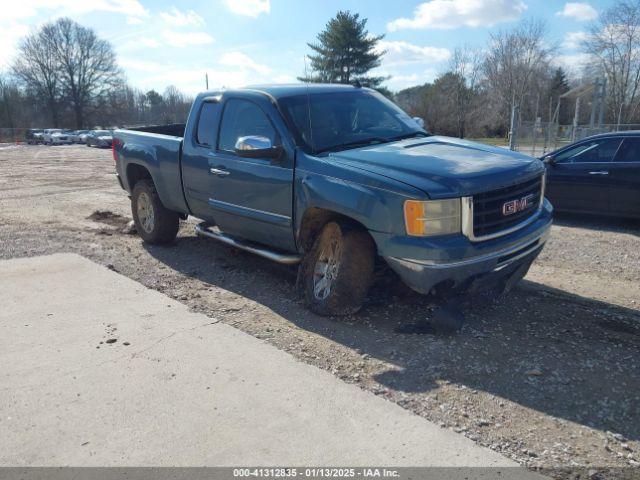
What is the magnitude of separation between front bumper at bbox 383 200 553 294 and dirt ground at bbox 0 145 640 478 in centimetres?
47

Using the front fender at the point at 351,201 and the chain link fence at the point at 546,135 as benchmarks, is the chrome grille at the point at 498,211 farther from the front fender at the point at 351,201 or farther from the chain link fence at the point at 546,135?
the chain link fence at the point at 546,135

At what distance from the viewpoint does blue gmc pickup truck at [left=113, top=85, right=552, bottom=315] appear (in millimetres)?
3879

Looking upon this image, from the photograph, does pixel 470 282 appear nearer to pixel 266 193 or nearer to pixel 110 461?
pixel 266 193

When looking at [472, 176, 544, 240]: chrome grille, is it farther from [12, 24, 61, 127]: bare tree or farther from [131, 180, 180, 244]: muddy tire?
[12, 24, 61, 127]: bare tree

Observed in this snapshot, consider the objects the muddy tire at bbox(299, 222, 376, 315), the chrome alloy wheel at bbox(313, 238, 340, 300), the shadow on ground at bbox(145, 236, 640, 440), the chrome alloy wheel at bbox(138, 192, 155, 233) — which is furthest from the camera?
the chrome alloy wheel at bbox(138, 192, 155, 233)

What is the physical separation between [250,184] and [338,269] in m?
1.34

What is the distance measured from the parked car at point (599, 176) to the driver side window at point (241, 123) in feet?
19.2

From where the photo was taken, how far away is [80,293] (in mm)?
5355

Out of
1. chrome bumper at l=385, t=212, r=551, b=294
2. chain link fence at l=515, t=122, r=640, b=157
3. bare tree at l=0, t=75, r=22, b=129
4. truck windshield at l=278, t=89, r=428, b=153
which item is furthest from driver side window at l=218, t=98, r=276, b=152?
bare tree at l=0, t=75, r=22, b=129

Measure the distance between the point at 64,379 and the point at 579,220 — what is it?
27.1 feet

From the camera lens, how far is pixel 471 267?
12.7 ft

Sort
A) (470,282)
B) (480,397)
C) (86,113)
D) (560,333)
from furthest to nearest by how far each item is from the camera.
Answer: (86,113) < (560,333) < (470,282) < (480,397)

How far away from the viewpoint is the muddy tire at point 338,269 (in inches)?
173

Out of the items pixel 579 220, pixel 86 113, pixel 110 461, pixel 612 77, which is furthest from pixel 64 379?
pixel 86 113
